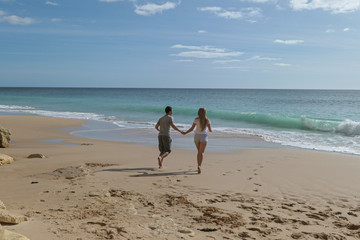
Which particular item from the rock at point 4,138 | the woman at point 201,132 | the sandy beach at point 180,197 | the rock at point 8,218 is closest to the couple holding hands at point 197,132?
the woman at point 201,132

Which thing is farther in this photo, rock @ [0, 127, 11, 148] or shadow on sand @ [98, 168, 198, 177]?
rock @ [0, 127, 11, 148]

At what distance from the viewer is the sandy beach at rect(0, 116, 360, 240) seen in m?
4.29

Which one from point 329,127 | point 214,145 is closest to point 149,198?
point 214,145

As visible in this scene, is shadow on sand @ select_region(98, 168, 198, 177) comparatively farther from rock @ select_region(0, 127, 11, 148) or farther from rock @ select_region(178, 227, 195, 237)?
rock @ select_region(0, 127, 11, 148)

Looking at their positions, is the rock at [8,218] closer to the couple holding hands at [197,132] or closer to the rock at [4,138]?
the couple holding hands at [197,132]

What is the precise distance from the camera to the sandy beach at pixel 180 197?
14.1 ft

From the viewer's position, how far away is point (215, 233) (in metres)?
4.24

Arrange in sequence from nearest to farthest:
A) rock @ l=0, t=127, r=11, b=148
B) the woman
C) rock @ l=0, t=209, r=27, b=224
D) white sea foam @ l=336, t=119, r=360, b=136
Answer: rock @ l=0, t=209, r=27, b=224 → the woman → rock @ l=0, t=127, r=11, b=148 → white sea foam @ l=336, t=119, r=360, b=136

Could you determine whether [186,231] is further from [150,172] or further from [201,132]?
[201,132]

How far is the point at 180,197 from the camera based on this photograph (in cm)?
577

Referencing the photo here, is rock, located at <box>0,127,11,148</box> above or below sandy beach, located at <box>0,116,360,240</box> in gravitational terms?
above

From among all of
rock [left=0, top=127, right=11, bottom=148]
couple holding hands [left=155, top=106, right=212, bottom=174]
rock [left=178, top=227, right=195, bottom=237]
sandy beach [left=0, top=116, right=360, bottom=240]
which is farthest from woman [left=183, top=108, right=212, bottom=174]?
rock [left=0, top=127, right=11, bottom=148]

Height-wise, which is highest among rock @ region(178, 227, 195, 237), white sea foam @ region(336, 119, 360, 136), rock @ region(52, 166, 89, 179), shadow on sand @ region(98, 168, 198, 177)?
white sea foam @ region(336, 119, 360, 136)

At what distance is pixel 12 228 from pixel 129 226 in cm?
142
